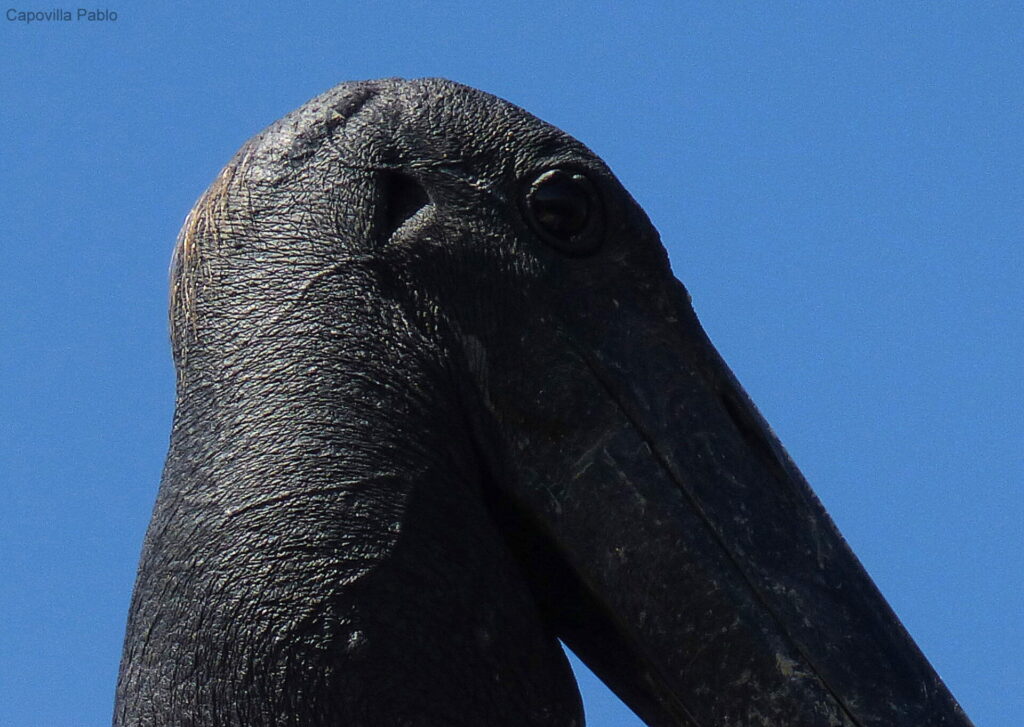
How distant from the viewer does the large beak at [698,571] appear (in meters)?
4.83

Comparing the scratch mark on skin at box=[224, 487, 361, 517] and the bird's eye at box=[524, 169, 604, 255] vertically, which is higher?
the bird's eye at box=[524, 169, 604, 255]

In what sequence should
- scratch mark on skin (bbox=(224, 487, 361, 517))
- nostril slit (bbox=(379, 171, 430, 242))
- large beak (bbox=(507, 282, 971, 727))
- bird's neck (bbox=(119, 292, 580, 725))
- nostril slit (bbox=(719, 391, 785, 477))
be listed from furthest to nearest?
1. nostril slit (bbox=(719, 391, 785, 477))
2. nostril slit (bbox=(379, 171, 430, 242))
3. large beak (bbox=(507, 282, 971, 727))
4. scratch mark on skin (bbox=(224, 487, 361, 517))
5. bird's neck (bbox=(119, 292, 580, 725))

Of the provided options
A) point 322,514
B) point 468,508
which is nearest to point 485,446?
point 468,508

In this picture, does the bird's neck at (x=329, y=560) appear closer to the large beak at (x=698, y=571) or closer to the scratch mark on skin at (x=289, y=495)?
the scratch mark on skin at (x=289, y=495)

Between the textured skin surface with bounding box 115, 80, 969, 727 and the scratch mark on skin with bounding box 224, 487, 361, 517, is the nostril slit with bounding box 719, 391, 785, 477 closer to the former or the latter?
the textured skin surface with bounding box 115, 80, 969, 727

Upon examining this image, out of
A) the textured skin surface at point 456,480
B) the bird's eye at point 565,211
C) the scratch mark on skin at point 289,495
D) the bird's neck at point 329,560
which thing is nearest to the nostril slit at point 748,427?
the textured skin surface at point 456,480

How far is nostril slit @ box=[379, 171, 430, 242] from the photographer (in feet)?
16.4

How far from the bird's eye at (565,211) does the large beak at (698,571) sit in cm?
16

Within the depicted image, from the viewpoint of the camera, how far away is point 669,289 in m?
5.15

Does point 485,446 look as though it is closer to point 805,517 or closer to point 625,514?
point 625,514

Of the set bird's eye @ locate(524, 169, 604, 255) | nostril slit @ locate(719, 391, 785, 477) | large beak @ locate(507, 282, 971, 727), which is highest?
bird's eye @ locate(524, 169, 604, 255)

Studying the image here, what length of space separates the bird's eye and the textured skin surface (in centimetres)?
3

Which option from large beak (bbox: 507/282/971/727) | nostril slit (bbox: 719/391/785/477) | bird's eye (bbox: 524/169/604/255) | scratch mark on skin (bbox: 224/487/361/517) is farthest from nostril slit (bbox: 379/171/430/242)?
nostril slit (bbox: 719/391/785/477)

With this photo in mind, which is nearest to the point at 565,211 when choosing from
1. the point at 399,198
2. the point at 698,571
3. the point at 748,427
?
the point at 399,198
